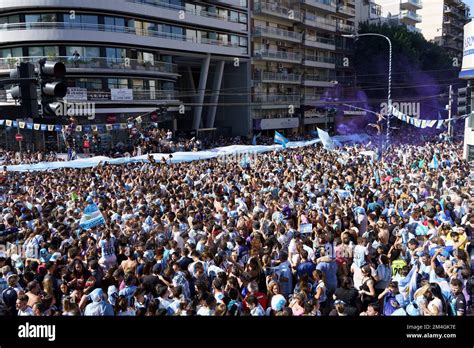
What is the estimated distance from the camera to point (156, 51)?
137ft

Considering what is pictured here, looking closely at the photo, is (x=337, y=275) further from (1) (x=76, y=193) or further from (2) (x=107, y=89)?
(2) (x=107, y=89)

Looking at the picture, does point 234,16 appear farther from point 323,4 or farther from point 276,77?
point 323,4

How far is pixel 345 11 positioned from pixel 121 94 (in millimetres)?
40775

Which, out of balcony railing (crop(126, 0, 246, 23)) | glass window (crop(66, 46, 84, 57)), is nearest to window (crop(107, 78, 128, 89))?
glass window (crop(66, 46, 84, 57))

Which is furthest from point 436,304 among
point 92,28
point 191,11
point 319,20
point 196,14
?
point 319,20

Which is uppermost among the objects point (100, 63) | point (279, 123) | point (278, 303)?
point (100, 63)

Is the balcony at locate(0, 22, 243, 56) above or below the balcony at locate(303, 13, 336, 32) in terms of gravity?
below

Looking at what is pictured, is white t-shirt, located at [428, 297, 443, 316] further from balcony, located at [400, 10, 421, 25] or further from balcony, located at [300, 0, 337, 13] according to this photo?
balcony, located at [400, 10, 421, 25]

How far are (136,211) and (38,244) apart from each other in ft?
10.3

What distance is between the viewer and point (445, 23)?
259 feet

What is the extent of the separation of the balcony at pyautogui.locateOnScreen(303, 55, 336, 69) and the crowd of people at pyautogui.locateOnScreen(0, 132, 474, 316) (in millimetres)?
46737

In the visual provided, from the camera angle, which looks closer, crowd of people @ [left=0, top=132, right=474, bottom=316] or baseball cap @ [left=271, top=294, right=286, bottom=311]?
baseball cap @ [left=271, top=294, right=286, bottom=311]

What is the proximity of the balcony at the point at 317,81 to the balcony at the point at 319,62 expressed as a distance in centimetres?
164

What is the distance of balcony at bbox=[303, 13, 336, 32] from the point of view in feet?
191
